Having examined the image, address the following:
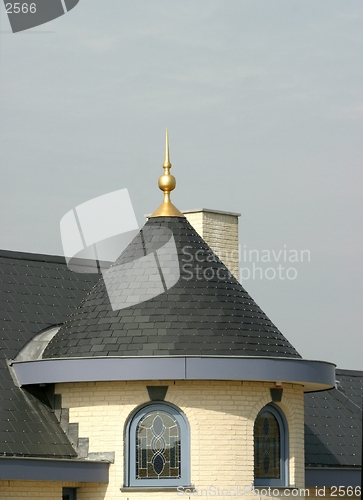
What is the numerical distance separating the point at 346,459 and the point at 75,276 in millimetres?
7587

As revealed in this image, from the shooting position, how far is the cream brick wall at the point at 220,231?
31719mm

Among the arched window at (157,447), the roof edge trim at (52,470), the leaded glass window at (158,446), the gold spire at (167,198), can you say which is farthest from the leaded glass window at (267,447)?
the gold spire at (167,198)

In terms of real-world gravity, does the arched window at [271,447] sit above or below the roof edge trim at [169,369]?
below

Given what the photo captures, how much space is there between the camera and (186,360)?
22.4m

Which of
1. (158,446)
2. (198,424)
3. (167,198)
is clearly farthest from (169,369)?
(167,198)

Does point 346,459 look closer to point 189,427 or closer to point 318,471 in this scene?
point 318,471

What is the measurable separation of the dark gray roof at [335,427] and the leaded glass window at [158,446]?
6105 millimetres

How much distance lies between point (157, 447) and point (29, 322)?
479cm

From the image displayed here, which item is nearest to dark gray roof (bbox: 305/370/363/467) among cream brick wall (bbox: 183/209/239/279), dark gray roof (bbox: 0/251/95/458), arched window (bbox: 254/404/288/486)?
cream brick wall (bbox: 183/209/239/279)

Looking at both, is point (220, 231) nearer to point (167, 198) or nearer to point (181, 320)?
point (167, 198)

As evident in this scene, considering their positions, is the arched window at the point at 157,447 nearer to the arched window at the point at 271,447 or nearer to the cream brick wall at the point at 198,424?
the cream brick wall at the point at 198,424

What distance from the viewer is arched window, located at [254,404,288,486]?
23453 millimetres

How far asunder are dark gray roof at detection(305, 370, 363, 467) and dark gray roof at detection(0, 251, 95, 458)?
20.6 feet

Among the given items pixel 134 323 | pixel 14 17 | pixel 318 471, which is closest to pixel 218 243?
pixel 318 471
